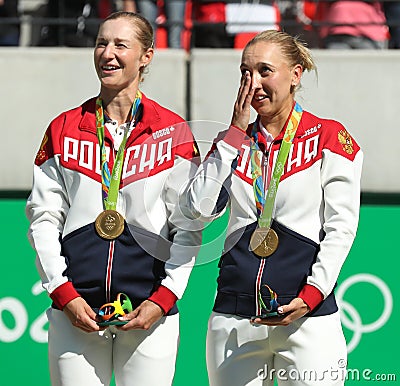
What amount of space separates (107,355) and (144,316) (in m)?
0.24

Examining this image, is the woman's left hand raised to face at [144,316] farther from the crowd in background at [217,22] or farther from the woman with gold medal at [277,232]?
the crowd in background at [217,22]

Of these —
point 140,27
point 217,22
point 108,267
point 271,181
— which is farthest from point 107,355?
point 217,22

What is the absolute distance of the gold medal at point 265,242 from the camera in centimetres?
365

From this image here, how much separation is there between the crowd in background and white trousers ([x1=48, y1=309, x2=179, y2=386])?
2954mm

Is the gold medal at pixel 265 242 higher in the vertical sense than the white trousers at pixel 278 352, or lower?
higher

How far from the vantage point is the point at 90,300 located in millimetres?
3662

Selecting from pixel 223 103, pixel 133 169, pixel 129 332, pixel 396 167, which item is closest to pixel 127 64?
pixel 133 169

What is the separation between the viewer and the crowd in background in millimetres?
6371

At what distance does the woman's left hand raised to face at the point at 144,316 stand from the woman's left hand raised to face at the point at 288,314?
1.18 feet

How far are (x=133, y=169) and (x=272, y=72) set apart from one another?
64cm

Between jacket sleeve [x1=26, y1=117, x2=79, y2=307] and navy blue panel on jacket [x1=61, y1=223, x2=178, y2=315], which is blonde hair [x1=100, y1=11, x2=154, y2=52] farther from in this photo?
navy blue panel on jacket [x1=61, y1=223, x2=178, y2=315]

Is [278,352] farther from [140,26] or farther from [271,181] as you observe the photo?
[140,26]

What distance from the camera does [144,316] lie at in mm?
3561

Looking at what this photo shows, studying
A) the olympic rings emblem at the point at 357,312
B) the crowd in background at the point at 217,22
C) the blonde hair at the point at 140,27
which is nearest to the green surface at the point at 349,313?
the olympic rings emblem at the point at 357,312
